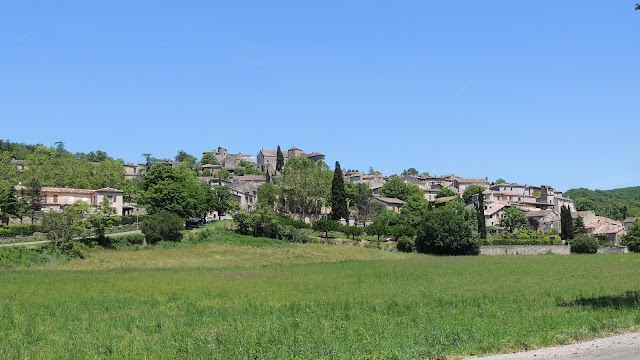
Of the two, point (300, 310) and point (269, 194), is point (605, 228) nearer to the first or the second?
point (269, 194)

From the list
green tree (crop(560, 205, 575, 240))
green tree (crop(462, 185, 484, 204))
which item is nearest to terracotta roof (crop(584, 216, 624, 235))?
green tree (crop(560, 205, 575, 240))

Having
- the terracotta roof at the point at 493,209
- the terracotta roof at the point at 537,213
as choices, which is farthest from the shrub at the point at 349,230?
the terracotta roof at the point at 537,213

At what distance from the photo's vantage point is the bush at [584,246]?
96000 mm

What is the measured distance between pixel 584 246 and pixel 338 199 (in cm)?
4064

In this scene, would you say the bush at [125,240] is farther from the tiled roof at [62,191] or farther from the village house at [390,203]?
the village house at [390,203]

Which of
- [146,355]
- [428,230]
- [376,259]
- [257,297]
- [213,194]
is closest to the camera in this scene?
[146,355]

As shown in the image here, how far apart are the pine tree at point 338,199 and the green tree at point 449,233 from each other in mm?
22463

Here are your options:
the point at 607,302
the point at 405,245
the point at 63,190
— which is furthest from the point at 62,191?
the point at 607,302

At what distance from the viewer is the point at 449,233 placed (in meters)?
87.6

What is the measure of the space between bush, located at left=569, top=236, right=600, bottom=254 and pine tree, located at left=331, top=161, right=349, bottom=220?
123 feet

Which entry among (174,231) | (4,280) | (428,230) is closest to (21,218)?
(174,231)

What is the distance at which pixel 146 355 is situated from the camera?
17984 millimetres

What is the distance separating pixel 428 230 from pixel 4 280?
57.5 metres

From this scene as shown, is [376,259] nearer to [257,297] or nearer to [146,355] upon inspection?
[257,297]
